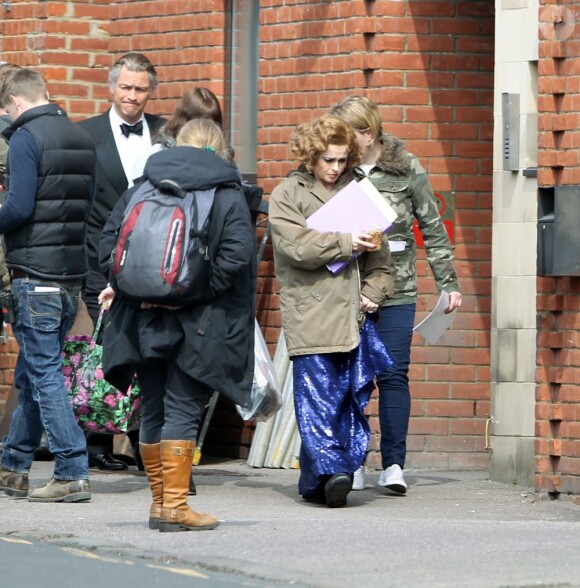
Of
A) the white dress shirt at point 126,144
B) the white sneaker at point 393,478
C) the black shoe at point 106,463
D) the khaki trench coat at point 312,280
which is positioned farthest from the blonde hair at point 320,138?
the black shoe at point 106,463

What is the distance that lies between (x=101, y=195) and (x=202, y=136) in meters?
2.71

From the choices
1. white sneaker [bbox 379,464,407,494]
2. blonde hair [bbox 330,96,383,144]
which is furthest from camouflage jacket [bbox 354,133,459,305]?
white sneaker [bbox 379,464,407,494]

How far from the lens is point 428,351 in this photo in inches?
428

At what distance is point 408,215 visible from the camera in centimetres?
954

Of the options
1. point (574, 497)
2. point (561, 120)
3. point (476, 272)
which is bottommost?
point (574, 497)

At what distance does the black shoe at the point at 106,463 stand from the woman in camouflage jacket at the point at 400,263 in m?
1.86

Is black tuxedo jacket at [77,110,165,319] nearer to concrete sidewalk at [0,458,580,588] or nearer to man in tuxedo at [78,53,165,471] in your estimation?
man in tuxedo at [78,53,165,471]

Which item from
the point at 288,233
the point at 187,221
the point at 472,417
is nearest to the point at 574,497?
the point at 472,417

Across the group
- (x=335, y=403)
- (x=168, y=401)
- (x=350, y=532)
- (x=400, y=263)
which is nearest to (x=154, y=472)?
(x=168, y=401)

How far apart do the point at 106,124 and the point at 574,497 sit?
11.0ft

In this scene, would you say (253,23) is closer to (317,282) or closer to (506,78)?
(506,78)

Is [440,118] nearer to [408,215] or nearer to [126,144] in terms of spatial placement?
[408,215]

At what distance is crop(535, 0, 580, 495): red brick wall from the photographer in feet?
31.6

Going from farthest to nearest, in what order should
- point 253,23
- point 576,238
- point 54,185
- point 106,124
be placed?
1. point 253,23
2. point 106,124
3. point 576,238
4. point 54,185
